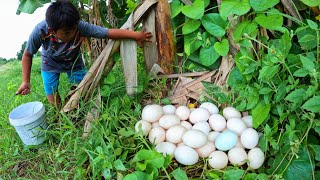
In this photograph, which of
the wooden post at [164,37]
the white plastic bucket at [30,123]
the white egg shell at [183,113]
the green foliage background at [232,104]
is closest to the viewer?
the green foliage background at [232,104]

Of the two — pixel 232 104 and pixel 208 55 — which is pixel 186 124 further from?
pixel 208 55

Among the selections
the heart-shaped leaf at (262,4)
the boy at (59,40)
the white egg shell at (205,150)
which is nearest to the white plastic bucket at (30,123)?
the boy at (59,40)

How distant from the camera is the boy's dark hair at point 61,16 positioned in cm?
179

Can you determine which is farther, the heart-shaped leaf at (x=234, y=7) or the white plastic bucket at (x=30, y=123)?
the white plastic bucket at (x=30, y=123)

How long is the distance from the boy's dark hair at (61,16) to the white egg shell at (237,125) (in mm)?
1088

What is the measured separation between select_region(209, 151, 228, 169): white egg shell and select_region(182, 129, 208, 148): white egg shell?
8cm

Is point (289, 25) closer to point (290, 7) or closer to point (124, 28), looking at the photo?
point (290, 7)

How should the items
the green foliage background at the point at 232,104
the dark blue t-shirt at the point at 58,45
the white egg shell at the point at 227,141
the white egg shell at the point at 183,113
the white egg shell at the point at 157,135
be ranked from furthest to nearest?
the dark blue t-shirt at the point at 58,45, the white egg shell at the point at 183,113, the white egg shell at the point at 157,135, the white egg shell at the point at 227,141, the green foliage background at the point at 232,104

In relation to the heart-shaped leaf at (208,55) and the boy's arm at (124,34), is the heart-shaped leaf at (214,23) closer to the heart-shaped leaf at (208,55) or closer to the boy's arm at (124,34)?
the heart-shaped leaf at (208,55)

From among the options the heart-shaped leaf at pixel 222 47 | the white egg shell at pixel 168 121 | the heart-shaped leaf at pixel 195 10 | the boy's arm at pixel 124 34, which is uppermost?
the heart-shaped leaf at pixel 195 10

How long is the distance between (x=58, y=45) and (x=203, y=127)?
3.95ft

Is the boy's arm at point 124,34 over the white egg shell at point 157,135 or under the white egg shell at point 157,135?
over

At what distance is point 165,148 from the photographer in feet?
4.92

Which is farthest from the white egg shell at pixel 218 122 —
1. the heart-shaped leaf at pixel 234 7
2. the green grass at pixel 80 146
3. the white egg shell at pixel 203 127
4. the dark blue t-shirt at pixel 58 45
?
the dark blue t-shirt at pixel 58 45
